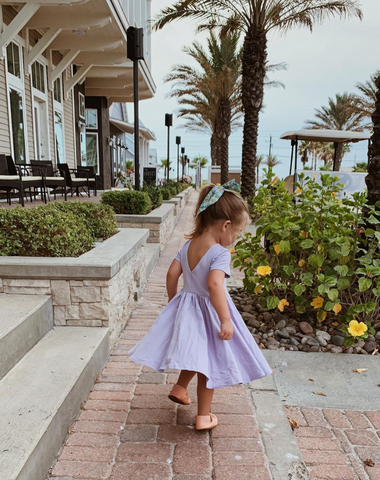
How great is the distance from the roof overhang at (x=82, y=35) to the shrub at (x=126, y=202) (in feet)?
13.2

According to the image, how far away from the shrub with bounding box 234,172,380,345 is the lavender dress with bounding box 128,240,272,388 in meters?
1.15

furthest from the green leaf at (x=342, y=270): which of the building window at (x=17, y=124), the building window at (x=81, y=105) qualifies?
the building window at (x=81, y=105)

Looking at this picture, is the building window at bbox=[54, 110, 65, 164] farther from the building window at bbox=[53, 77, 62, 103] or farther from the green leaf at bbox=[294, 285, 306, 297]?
the green leaf at bbox=[294, 285, 306, 297]

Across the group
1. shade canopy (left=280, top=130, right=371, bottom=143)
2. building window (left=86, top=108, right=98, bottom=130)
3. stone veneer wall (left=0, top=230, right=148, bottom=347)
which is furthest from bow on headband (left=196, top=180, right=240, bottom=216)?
building window (left=86, top=108, right=98, bottom=130)

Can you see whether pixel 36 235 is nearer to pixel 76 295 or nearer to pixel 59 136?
pixel 76 295

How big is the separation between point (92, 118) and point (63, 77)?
3730 millimetres

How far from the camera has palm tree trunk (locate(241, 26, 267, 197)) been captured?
11.6 metres

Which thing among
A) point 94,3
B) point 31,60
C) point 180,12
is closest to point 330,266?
point 94,3

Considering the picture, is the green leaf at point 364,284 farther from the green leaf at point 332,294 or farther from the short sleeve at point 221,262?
the short sleeve at point 221,262

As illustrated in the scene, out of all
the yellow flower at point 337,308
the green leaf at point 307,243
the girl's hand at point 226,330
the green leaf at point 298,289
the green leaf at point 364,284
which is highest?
the green leaf at point 307,243

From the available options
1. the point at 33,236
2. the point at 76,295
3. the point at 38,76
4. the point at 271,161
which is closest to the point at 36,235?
the point at 33,236

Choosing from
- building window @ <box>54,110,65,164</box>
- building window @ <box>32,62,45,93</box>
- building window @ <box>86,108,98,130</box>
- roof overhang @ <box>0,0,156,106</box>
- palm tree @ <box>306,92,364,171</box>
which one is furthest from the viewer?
palm tree @ <box>306,92,364,171</box>

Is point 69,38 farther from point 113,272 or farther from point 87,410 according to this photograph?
point 87,410

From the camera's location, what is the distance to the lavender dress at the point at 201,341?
185cm
